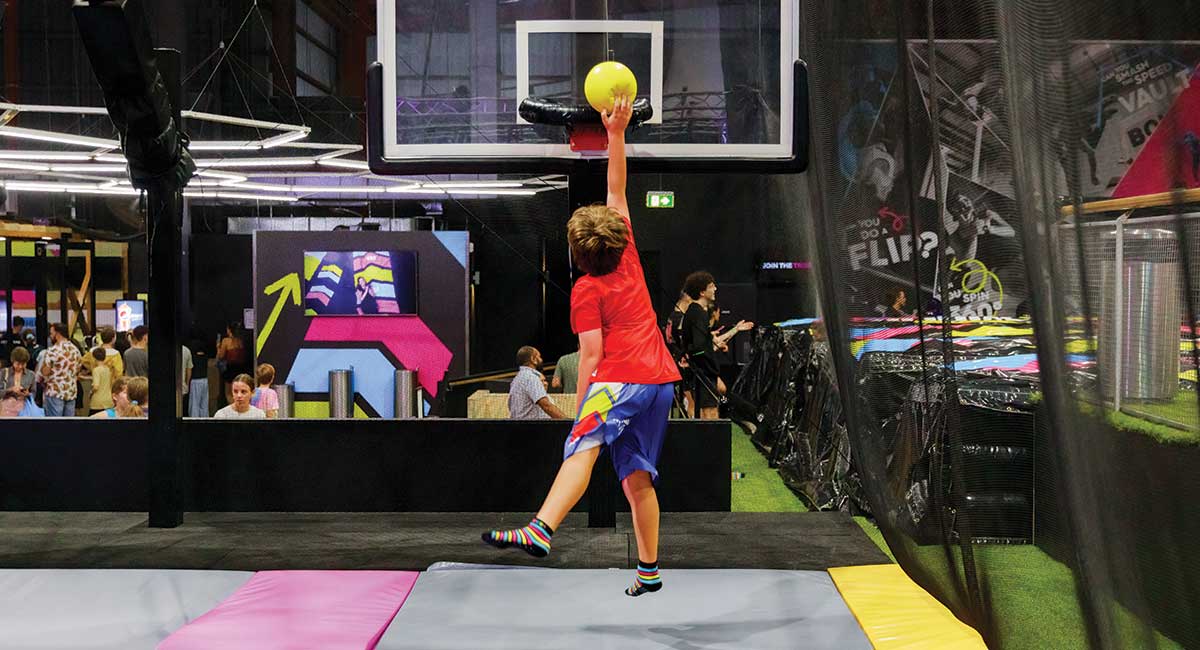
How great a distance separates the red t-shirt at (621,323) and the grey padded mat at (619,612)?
81cm

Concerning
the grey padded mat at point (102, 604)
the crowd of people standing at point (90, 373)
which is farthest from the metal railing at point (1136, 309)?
the crowd of people standing at point (90, 373)

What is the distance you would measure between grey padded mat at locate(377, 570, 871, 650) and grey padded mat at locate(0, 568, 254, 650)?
2.45ft

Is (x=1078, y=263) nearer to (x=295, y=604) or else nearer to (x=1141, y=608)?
(x=1141, y=608)

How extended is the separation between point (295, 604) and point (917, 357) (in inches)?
91.8

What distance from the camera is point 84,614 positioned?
333cm

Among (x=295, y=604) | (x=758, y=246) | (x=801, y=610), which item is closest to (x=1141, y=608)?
(x=801, y=610)

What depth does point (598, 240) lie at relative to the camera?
122 inches

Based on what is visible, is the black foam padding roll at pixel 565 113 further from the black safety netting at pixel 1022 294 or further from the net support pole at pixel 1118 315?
the net support pole at pixel 1118 315

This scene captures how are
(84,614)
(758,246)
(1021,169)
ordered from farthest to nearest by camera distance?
1. (758,246)
2. (84,614)
3. (1021,169)

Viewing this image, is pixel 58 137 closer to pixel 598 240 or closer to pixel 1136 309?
→ pixel 598 240

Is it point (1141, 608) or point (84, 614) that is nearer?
point (1141, 608)

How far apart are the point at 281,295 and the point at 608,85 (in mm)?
5321

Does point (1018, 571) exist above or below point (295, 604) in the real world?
above

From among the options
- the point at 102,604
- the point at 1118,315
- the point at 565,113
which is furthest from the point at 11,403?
the point at 1118,315
